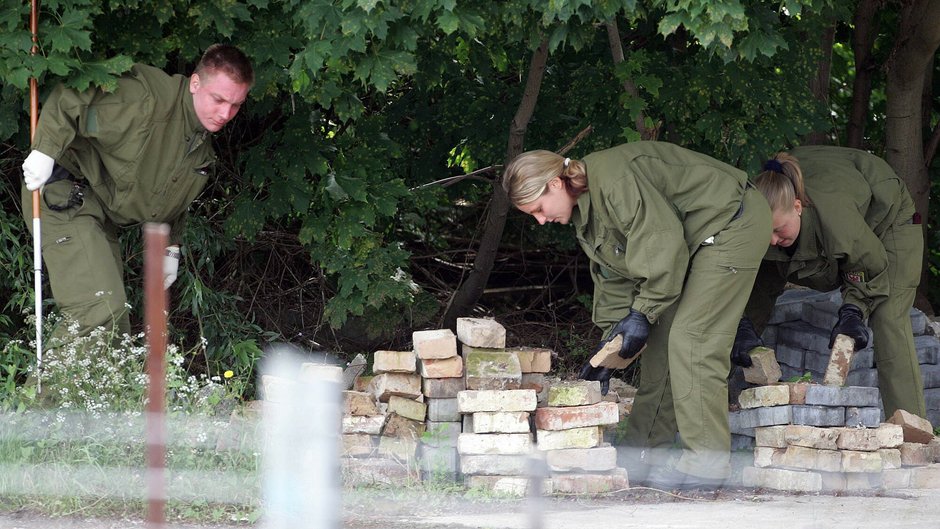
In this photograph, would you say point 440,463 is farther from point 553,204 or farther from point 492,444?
point 553,204

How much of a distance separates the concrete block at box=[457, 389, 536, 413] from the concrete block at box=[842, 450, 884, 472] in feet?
4.61

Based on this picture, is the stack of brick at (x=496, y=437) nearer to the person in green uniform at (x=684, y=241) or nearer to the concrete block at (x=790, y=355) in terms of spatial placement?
the person in green uniform at (x=684, y=241)

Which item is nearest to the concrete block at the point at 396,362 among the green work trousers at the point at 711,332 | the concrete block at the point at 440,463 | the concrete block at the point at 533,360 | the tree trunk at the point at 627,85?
the concrete block at the point at 440,463

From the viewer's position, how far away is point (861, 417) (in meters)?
4.97

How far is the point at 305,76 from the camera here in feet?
15.9

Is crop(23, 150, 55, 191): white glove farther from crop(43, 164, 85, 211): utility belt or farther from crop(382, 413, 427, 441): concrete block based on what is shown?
crop(382, 413, 427, 441): concrete block

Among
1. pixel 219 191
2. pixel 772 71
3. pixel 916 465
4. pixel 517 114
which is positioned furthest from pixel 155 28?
pixel 916 465

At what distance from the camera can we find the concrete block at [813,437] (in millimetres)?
4832

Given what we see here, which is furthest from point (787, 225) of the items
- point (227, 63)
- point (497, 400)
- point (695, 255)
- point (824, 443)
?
point (227, 63)

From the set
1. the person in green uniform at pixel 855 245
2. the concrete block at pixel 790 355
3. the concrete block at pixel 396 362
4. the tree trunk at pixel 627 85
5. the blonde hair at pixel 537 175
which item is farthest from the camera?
the concrete block at pixel 790 355

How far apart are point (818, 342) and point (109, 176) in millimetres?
3680

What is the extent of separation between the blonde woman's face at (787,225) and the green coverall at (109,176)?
102 inches

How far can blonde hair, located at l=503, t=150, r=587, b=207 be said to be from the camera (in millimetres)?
4535

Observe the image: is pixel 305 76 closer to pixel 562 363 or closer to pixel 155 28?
pixel 155 28
